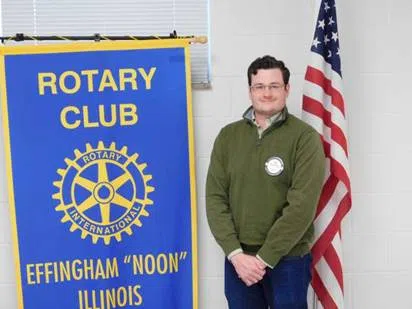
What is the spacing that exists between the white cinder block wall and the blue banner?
15 centimetres

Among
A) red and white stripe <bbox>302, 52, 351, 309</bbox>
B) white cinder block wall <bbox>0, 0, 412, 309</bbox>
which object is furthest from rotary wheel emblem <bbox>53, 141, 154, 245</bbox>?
red and white stripe <bbox>302, 52, 351, 309</bbox>

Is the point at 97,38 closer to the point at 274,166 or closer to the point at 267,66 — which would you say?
the point at 267,66

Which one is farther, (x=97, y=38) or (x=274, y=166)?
(x=97, y=38)

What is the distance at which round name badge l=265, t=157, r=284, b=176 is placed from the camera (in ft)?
5.99

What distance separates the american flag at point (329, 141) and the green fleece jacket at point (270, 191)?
0.69 ft

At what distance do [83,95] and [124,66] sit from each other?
225 millimetres

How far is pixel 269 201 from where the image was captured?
184cm

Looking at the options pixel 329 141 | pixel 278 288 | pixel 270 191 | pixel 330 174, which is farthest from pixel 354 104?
pixel 278 288

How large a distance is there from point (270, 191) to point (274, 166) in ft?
0.31

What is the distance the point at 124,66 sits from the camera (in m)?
2.20

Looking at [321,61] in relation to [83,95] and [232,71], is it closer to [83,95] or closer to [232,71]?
[232,71]

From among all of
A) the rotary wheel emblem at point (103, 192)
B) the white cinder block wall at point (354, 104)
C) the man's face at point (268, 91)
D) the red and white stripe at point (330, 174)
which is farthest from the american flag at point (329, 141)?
the rotary wheel emblem at point (103, 192)

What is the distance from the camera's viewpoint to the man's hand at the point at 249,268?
1.80 meters

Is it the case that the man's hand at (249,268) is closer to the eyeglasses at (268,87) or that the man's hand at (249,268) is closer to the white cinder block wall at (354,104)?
the white cinder block wall at (354,104)
